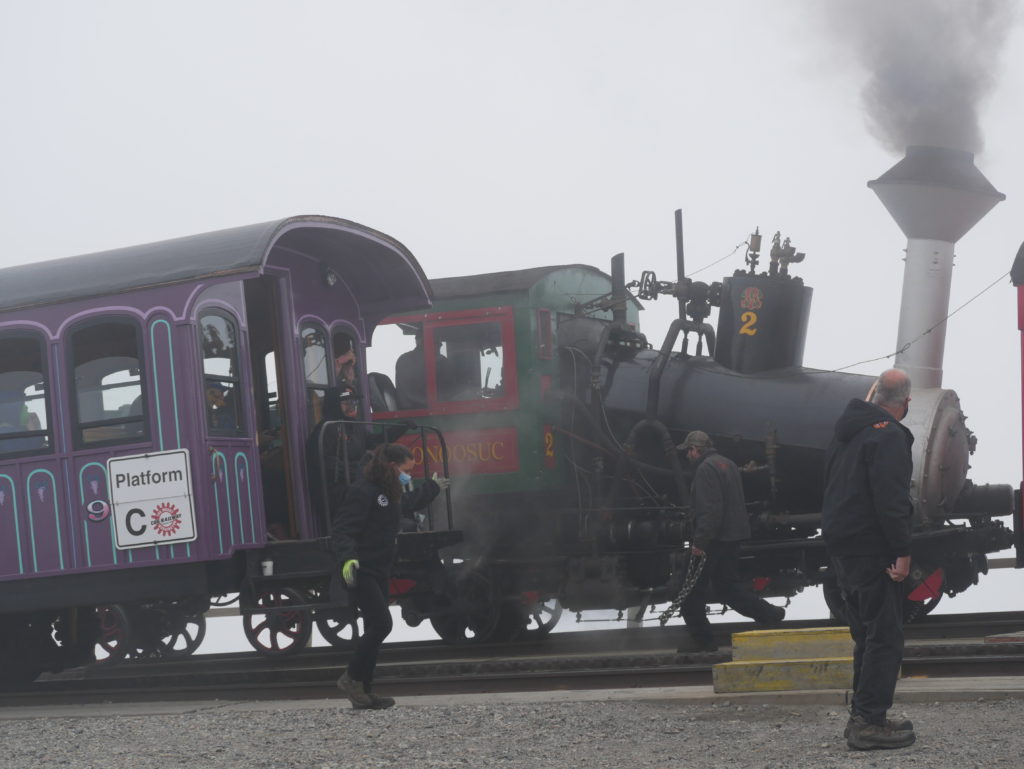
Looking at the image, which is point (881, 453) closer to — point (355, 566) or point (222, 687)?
point (355, 566)

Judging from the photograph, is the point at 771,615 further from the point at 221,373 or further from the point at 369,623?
the point at 221,373

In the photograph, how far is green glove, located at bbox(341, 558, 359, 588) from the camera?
8.16m

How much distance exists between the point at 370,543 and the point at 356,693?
926 mm

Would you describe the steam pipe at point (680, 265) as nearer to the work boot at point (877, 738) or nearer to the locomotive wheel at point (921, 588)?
the locomotive wheel at point (921, 588)

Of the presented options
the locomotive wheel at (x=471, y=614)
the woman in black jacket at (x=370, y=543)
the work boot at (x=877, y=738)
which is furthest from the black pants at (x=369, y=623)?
the locomotive wheel at (x=471, y=614)

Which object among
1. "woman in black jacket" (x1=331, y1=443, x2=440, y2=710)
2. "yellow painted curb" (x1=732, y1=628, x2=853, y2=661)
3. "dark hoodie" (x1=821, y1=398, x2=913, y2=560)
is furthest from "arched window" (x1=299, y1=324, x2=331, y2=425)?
"dark hoodie" (x1=821, y1=398, x2=913, y2=560)

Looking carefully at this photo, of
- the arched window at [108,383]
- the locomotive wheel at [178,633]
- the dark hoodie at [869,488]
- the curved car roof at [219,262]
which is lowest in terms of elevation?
the locomotive wheel at [178,633]

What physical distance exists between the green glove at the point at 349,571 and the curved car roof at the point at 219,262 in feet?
8.52

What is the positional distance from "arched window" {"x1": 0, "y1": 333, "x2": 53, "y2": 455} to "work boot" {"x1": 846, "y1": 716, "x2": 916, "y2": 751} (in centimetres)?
649

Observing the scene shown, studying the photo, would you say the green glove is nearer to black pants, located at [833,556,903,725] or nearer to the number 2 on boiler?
black pants, located at [833,556,903,725]

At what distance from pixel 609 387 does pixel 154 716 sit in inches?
223

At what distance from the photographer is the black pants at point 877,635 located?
6.17 m

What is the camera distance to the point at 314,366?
11.6 metres

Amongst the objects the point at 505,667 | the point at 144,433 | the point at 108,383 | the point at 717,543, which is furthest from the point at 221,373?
the point at 717,543
